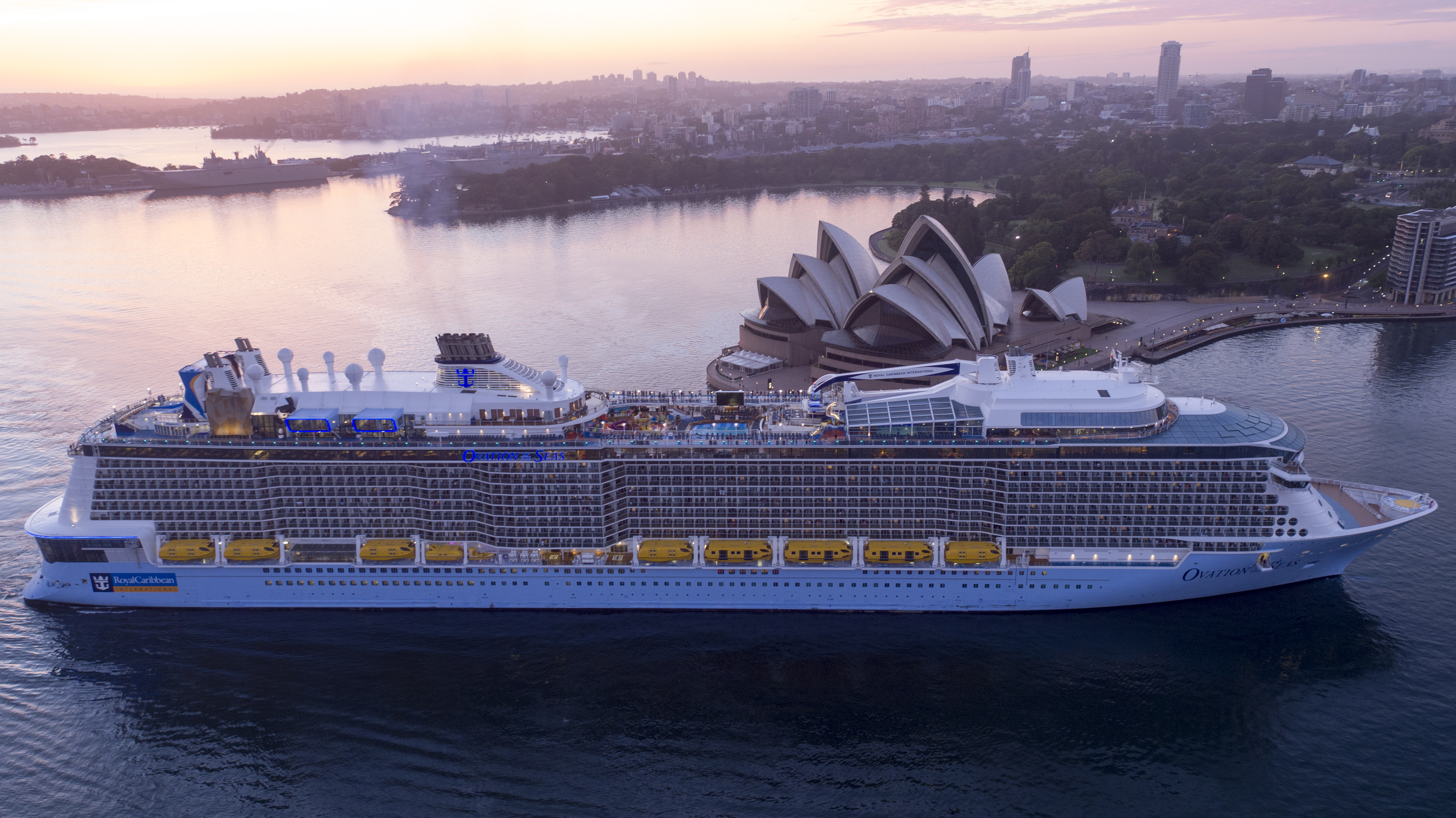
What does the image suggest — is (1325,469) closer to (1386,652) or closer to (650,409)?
Answer: (1386,652)

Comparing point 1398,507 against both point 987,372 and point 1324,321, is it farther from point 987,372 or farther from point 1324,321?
point 1324,321

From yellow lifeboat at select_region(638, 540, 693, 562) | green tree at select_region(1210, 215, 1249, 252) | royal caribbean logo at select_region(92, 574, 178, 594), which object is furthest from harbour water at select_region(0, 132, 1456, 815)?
green tree at select_region(1210, 215, 1249, 252)

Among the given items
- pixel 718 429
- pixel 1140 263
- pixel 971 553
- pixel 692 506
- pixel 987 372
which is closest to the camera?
pixel 971 553

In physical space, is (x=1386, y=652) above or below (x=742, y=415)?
below

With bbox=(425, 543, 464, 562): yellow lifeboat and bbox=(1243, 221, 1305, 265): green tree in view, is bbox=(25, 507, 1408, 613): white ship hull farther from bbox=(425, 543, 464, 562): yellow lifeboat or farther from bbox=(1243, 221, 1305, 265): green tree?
bbox=(1243, 221, 1305, 265): green tree

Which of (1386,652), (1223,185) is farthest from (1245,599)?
(1223,185)

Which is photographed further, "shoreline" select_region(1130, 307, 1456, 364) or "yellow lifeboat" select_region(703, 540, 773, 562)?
"shoreline" select_region(1130, 307, 1456, 364)

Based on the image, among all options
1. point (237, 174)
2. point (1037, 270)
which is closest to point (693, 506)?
point (1037, 270)
